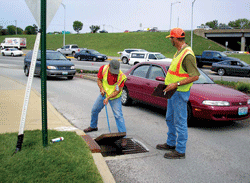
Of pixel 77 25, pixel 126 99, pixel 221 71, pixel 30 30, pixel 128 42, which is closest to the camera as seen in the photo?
pixel 126 99

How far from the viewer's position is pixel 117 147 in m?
5.11

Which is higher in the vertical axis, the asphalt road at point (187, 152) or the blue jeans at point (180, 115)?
the blue jeans at point (180, 115)

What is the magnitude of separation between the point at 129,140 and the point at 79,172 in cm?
213

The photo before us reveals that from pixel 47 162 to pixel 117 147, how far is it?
66.9 inches

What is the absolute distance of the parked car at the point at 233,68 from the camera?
20461 mm

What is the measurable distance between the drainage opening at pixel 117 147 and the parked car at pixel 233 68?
17.4 m

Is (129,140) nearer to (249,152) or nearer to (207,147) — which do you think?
(207,147)

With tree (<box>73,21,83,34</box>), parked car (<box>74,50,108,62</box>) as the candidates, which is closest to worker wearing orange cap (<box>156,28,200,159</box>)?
parked car (<box>74,50,108,62</box>)

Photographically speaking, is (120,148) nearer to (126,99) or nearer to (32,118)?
(32,118)

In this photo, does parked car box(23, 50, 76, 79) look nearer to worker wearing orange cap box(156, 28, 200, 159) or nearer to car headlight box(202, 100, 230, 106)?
car headlight box(202, 100, 230, 106)

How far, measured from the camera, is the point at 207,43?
2324 inches

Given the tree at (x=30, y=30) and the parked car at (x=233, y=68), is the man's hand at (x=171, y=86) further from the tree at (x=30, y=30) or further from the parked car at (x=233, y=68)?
the tree at (x=30, y=30)

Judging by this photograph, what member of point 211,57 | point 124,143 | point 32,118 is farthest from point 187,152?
point 211,57

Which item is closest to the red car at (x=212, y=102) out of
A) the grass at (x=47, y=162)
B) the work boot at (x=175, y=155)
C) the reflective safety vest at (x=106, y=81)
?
the reflective safety vest at (x=106, y=81)
